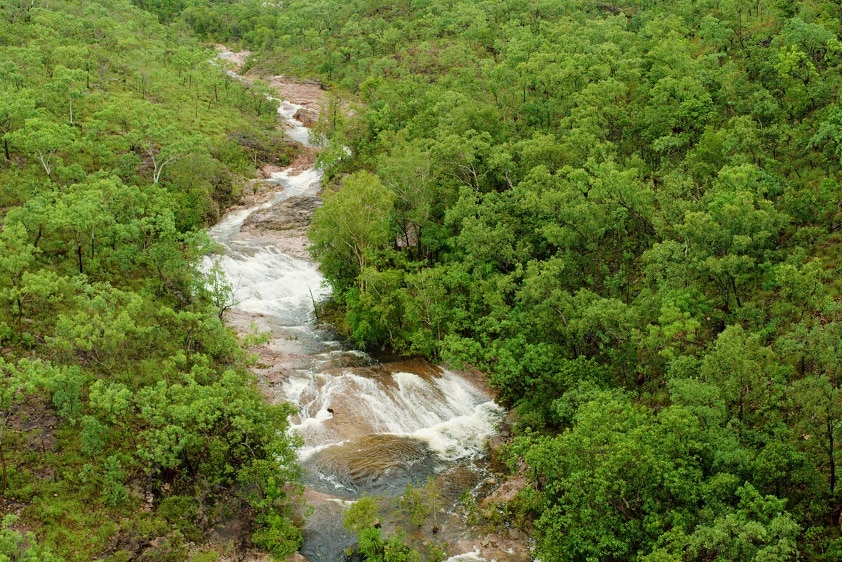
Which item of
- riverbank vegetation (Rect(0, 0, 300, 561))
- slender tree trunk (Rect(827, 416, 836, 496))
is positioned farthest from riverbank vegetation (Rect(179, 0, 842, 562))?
riverbank vegetation (Rect(0, 0, 300, 561))

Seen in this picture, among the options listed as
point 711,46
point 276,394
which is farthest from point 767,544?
point 711,46

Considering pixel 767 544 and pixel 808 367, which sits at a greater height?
pixel 808 367

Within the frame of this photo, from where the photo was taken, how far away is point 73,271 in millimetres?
34406

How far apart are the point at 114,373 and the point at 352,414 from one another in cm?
1063

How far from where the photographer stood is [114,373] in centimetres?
2823

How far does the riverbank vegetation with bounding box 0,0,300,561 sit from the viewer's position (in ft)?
78.1

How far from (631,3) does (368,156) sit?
106 feet

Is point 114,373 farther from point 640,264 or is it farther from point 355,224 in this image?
point 640,264

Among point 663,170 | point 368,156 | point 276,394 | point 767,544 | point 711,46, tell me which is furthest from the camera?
point 368,156

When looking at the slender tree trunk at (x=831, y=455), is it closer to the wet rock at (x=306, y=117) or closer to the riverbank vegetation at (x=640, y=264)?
the riverbank vegetation at (x=640, y=264)

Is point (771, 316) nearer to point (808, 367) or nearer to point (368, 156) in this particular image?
point (808, 367)

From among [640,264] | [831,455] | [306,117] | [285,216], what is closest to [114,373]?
[640,264]

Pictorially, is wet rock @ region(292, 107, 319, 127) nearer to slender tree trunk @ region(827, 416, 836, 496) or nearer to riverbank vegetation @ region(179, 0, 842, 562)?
riverbank vegetation @ region(179, 0, 842, 562)

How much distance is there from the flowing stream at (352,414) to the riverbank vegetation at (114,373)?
2.21 meters
